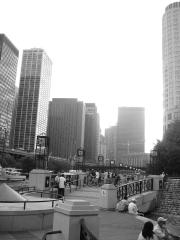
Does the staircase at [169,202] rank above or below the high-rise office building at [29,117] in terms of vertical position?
below

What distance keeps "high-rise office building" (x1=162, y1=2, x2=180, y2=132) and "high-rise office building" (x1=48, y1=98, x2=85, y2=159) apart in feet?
192

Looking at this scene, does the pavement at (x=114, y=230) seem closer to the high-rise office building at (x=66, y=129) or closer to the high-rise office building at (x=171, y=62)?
the high-rise office building at (x=171, y=62)

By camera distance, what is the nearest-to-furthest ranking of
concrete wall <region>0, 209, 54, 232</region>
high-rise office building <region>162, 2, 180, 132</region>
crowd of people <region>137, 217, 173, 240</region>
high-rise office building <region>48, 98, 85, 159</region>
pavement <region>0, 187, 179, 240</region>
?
crowd of people <region>137, 217, 173, 240</region> → pavement <region>0, 187, 179, 240</region> → concrete wall <region>0, 209, 54, 232</region> → high-rise office building <region>162, 2, 180, 132</region> → high-rise office building <region>48, 98, 85, 159</region>

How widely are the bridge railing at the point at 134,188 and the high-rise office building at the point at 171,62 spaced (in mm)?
112681

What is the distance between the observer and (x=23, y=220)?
32.8 ft

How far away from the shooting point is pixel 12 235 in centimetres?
921

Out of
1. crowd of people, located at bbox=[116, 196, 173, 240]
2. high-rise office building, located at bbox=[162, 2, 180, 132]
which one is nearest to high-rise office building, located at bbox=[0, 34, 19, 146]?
high-rise office building, located at bbox=[162, 2, 180, 132]

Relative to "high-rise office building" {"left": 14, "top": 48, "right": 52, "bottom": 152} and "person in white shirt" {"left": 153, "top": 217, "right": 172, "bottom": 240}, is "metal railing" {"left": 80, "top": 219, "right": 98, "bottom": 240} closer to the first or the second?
"person in white shirt" {"left": 153, "top": 217, "right": 172, "bottom": 240}

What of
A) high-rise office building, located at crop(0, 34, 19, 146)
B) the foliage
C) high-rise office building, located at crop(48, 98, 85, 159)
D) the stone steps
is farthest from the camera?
high-rise office building, located at crop(48, 98, 85, 159)

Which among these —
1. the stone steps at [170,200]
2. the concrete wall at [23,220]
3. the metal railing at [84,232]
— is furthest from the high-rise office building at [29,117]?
the metal railing at [84,232]

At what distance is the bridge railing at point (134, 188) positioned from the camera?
21.1 metres

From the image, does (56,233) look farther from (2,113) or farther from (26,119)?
(26,119)

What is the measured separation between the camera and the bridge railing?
2106 centimetres

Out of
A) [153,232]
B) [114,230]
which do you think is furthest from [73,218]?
[114,230]
